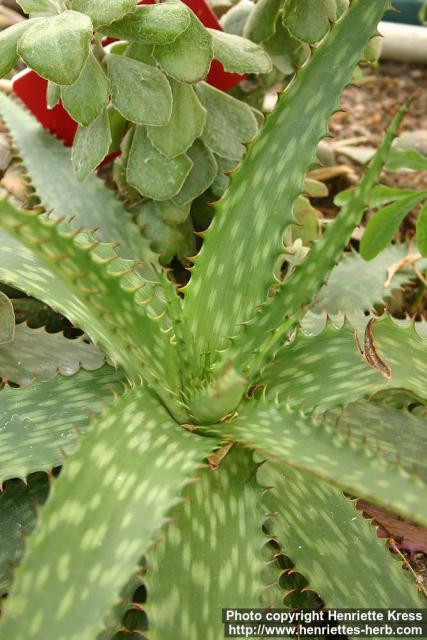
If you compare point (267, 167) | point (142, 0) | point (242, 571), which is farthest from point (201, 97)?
point (242, 571)

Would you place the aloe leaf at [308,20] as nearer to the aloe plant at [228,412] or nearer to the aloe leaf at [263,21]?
the aloe leaf at [263,21]

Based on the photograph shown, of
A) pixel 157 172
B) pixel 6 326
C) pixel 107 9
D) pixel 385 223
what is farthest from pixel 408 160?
pixel 6 326

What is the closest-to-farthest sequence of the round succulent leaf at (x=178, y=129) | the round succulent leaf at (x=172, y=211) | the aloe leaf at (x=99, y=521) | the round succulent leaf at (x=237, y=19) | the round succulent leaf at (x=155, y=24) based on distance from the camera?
1. the aloe leaf at (x=99, y=521)
2. the round succulent leaf at (x=155, y=24)
3. the round succulent leaf at (x=178, y=129)
4. the round succulent leaf at (x=172, y=211)
5. the round succulent leaf at (x=237, y=19)

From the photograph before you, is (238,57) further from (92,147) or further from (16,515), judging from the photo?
(16,515)

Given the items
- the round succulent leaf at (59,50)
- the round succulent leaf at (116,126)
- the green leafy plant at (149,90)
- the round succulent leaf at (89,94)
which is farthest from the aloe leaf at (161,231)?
the round succulent leaf at (59,50)

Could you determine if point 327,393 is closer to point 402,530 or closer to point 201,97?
point 402,530

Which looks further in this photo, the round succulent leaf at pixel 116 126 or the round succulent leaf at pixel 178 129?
the round succulent leaf at pixel 116 126

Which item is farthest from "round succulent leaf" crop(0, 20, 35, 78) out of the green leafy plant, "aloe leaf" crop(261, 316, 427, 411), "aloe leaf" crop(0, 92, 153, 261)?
"aloe leaf" crop(261, 316, 427, 411)
